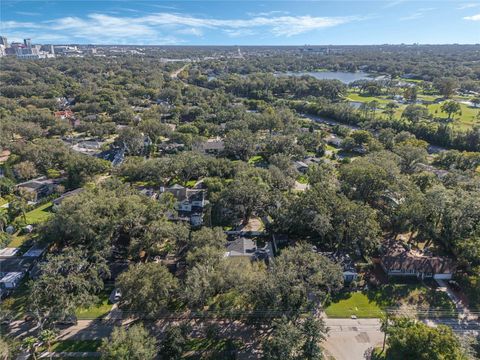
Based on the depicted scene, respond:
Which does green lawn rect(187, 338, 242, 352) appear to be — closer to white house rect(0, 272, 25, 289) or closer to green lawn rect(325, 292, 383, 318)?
green lawn rect(325, 292, 383, 318)

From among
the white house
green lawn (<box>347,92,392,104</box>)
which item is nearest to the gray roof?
the white house

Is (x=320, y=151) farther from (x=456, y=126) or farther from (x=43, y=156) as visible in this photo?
(x=43, y=156)

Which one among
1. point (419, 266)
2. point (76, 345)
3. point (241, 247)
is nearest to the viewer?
point (76, 345)

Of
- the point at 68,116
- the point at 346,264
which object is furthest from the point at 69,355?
the point at 68,116

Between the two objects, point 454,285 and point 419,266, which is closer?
point 454,285

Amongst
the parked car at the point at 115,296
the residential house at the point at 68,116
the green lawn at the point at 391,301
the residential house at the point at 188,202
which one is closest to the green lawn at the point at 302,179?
the residential house at the point at 188,202

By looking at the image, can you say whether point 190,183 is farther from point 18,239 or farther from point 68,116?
point 68,116

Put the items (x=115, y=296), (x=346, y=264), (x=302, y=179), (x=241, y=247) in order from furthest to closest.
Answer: (x=302, y=179) < (x=241, y=247) < (x=346, y=264) < (x=115, y=296)

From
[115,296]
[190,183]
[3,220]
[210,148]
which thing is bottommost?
[115,296]
